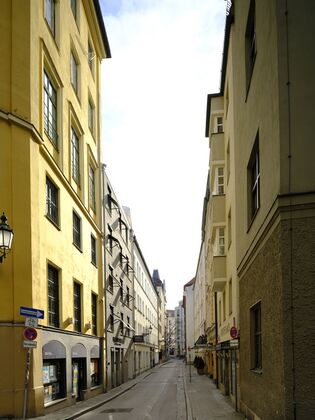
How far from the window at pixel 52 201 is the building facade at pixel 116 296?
1110 centimetres

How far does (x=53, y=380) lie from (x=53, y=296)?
9.24 feet

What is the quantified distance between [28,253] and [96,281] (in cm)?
1251

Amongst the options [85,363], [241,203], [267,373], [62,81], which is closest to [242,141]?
[241,203]

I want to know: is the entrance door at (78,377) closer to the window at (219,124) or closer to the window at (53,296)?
the window at (53,296)

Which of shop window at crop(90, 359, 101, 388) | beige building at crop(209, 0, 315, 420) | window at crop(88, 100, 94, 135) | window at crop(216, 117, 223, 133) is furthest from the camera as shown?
window at crop(88, 100, 94, 135)

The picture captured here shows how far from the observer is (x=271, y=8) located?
934cm

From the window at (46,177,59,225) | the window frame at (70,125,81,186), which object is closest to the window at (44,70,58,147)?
the window at (46,177,59,225)

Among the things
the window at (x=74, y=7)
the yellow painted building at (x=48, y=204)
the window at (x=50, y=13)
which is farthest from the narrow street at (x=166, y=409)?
the window at (x=74, y=7)

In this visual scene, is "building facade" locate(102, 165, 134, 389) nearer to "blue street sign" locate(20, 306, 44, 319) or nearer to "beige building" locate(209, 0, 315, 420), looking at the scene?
"blue street sign" locate(20, 306, 44, 319)

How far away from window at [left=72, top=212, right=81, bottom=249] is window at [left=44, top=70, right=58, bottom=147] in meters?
4.17

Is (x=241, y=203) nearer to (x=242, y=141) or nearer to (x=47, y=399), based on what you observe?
(x=242, y=141)

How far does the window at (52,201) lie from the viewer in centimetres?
1870

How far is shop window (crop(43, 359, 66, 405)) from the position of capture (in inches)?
687

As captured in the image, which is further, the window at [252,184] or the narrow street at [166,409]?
the narrow street at [166,409]
